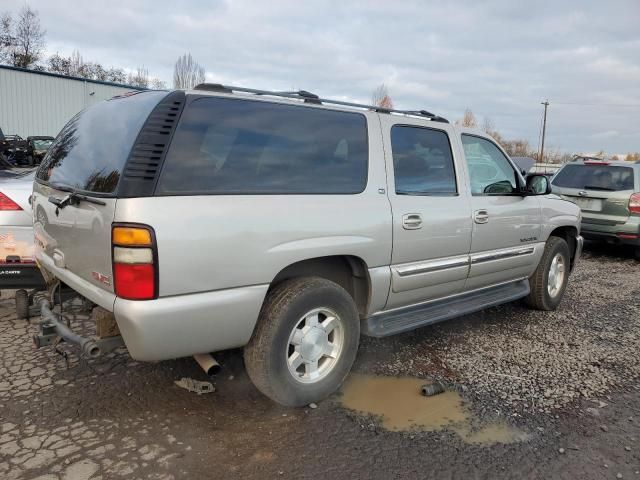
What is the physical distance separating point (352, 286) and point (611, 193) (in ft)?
22.7

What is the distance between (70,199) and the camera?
2832mm

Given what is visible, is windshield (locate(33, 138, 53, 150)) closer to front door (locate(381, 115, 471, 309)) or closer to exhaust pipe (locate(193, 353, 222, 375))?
front door (locate(381, 115, 471, 309))

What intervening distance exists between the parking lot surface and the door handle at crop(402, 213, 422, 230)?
1104 millimetres

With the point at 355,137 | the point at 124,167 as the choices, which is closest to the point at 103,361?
the point at 124,167

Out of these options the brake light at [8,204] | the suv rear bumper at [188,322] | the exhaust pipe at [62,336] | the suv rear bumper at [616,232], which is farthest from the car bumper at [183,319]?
the suv rear bumper at [616,232]

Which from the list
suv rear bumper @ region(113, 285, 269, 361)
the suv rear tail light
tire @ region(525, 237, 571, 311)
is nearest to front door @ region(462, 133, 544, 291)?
tire @ region(525, 237, 571, 311)

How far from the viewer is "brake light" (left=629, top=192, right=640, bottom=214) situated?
8.32m

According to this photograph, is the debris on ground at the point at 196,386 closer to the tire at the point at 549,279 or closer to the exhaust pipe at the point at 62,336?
the exhaust pipe at the point at 62,336

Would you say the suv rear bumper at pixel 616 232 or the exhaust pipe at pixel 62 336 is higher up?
the suv rear bumper at pixel 616 232

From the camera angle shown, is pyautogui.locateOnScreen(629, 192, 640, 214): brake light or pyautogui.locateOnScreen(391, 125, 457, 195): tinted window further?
pyautogui.locateOnScreen(629, 192, 640, 214): brake light

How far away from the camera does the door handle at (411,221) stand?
3.55 meters

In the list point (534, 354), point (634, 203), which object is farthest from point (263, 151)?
point (634, 203)

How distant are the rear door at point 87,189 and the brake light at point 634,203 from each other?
26.8ft

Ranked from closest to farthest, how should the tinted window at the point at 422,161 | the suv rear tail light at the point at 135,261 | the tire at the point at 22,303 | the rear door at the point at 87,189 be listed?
the suv rear tail light at the point at 135,261 → the rear door at the point at 87,189 → the tinted window at the point at 422,161 → the tire at the point at 22,303
